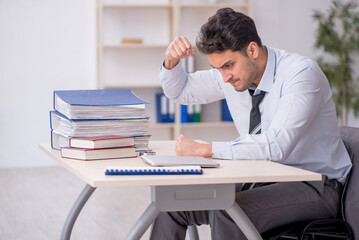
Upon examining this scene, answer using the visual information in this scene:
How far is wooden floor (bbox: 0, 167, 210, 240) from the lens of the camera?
10.4 ft

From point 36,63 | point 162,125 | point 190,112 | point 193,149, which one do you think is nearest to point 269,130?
point 193,149

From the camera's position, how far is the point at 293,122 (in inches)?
68.2

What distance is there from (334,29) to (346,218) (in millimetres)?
4405

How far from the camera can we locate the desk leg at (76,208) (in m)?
2.33

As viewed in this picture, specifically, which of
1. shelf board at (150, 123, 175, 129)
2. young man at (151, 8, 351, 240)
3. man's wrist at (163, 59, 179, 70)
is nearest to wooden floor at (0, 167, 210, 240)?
shelf board at (150, 123, 175, 129)

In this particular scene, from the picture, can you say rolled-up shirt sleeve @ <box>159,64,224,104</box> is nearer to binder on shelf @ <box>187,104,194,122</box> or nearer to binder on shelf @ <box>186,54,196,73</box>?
binder on shelf @ <box>186,54,196,73</box>

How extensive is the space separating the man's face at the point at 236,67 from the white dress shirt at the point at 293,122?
53mm

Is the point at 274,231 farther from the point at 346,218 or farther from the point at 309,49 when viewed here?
the point at 309,49

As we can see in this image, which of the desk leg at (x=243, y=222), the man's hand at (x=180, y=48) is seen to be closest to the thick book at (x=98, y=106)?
the man's hand at (x=180, y=48)

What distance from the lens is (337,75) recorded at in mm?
5480

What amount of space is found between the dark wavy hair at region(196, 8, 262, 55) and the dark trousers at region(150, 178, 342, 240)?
0.49 meters

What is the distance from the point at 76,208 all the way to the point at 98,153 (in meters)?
0.73

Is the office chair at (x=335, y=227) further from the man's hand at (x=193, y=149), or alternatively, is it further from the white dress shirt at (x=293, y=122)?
the man's hand at (x=193, y=149)

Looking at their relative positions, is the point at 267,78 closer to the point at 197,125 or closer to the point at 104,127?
the point at 104,127
